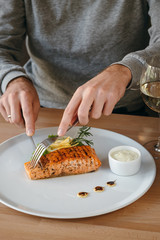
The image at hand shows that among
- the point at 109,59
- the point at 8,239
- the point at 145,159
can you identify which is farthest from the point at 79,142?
the point at 109,59

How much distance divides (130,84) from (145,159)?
1.05 ft

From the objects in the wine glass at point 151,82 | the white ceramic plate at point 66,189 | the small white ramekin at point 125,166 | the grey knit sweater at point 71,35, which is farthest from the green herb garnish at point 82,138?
the grey knit sweater at point 71,35

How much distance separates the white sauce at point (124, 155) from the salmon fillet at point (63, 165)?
0.07 metres

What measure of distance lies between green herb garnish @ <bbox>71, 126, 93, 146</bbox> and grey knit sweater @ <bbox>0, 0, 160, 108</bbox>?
1.69 feet

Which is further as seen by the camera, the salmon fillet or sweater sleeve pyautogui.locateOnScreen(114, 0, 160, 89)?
sweater sleeve pyautogui.locateOnScreen(114, 0, 160, 89)

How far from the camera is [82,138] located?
1.30 m

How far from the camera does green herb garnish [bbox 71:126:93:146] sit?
4.12 ft

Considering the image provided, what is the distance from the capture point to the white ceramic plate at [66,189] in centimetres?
96

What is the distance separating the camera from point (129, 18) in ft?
5.76

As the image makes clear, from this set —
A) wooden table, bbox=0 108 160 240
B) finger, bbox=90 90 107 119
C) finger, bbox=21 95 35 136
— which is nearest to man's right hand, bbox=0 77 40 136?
finger, bbox=21 95 35 136

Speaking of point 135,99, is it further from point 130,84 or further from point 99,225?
point 99,225

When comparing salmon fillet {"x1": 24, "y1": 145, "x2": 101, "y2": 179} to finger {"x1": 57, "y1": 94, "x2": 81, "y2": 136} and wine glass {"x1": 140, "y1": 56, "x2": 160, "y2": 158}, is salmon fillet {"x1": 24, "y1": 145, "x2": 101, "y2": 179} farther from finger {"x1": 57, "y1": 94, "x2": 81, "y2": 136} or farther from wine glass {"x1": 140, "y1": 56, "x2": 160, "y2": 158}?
wine glass {"x1": 140, "y1": 56, "x2": 160, "y2": 158}

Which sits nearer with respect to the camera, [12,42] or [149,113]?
[12,42]

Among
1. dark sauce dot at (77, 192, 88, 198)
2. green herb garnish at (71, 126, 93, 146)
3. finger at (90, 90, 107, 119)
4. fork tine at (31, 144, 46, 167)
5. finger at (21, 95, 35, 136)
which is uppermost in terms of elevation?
finger at (90, 90, 107, 119)
